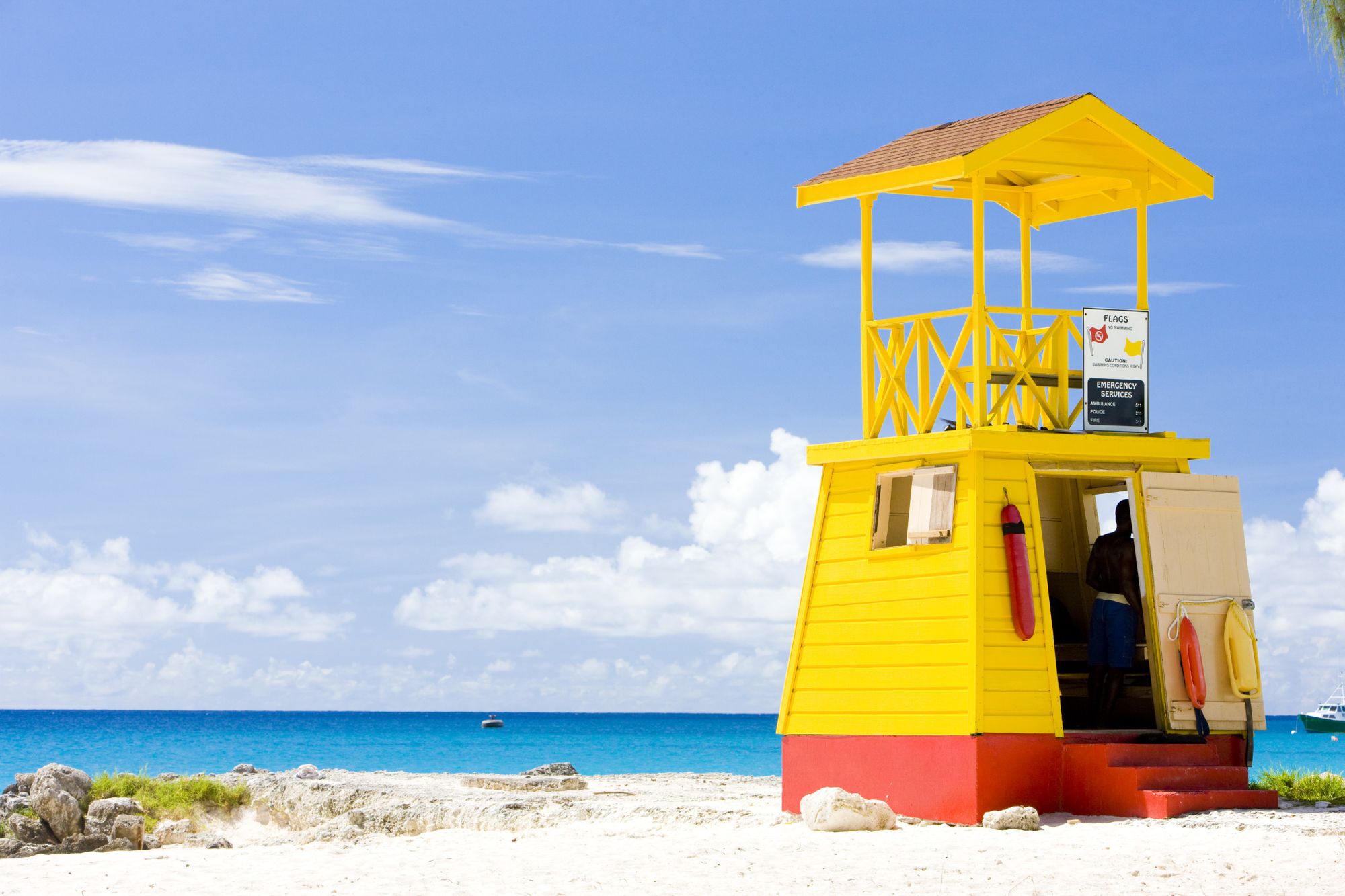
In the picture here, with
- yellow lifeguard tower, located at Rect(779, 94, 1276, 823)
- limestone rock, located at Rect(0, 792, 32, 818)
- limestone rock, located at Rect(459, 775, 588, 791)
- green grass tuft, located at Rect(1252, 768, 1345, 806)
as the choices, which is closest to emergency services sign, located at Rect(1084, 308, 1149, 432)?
yellow lifeguard tower, located at Rect(779, 94, 1276, 823)

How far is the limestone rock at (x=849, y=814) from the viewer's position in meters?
12.1

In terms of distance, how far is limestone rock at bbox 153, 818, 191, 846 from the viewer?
1559 centimetres

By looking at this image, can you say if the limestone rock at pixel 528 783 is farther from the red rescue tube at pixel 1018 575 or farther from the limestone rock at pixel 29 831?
the red rescue tube at pixel 1018 575

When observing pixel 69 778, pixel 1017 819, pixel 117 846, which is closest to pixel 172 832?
pixel 117 846

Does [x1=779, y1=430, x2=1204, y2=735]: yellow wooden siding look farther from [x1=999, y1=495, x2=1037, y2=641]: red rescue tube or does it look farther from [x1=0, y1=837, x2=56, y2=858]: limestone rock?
[x1=0, y1=837, x2=56, y2=858]: limestone rock

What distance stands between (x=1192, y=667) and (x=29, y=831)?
1102 centimetres

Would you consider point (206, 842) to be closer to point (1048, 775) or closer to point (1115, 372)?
point (1048, 775)

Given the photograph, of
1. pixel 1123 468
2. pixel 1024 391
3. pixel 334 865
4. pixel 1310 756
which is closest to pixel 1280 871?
pixel 1123 468

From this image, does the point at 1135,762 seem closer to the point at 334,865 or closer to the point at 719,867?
the point at 719,867

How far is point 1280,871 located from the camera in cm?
970

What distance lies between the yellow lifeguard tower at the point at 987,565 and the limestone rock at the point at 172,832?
625cm

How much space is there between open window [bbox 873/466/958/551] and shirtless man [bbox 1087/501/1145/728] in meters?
1.73

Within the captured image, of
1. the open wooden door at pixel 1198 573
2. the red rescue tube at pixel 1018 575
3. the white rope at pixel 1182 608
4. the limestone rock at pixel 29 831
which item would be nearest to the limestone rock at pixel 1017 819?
the red rescue tube at pixel 1018 575

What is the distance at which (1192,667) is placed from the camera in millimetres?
13031
